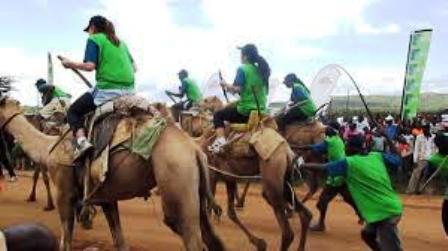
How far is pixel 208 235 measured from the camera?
337 inches

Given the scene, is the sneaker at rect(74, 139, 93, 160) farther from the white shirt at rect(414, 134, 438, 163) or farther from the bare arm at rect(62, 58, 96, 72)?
the white shirt at rect(414, 134, 438, 163)

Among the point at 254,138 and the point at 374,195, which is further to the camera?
the point at 254,138

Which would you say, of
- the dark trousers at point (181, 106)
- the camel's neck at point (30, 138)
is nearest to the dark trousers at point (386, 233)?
the camel's neck at point (30, 138)

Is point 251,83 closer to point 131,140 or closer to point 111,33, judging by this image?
point 111,33

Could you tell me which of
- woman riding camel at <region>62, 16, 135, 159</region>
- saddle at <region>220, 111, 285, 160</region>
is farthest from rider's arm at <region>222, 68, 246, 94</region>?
woman riding camel at <region>62, 16, 135, 159</region>

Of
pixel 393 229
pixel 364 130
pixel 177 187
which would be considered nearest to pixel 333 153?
pixel 393 229

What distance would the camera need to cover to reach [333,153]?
38.5ft

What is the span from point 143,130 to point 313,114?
21.3 ft

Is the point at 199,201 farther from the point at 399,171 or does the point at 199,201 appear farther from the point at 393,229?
the point at 399,171

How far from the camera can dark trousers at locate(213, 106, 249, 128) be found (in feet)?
39.7

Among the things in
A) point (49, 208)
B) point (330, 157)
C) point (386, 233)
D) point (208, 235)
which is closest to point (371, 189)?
point (386, 233)

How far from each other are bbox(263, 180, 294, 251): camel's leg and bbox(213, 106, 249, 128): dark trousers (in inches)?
56.7

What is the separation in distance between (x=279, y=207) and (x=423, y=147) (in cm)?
979

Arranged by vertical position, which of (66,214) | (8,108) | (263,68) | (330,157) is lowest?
(66,214)
